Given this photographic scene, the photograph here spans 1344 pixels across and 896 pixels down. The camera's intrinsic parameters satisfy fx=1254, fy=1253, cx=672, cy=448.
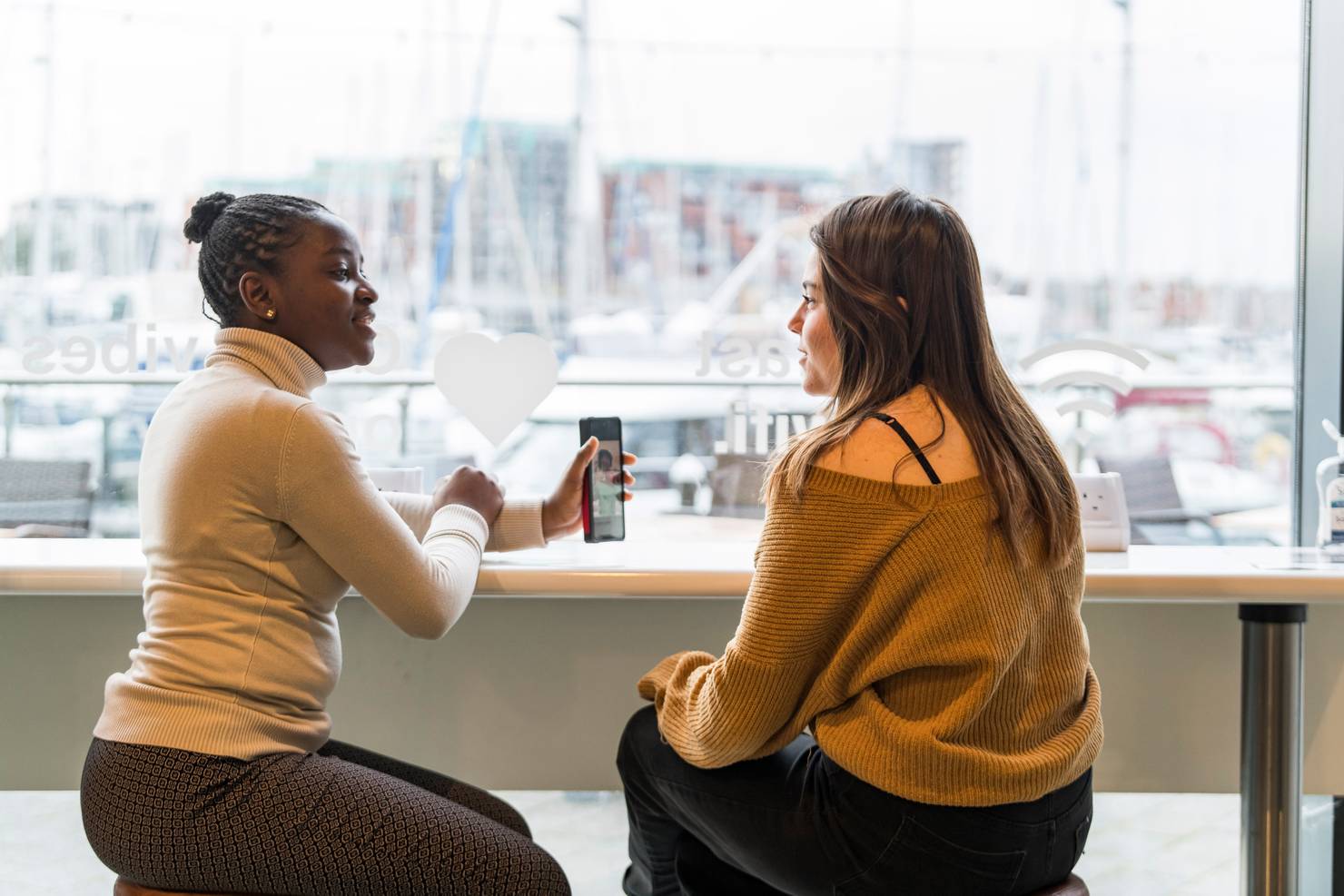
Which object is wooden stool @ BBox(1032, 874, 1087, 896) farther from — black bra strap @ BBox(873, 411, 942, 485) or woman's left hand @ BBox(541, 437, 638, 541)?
woman's left hand @ BBox(541, 437, 638, 541)

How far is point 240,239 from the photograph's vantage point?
4.56 ft

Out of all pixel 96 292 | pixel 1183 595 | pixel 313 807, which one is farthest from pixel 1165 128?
pixel 313 807

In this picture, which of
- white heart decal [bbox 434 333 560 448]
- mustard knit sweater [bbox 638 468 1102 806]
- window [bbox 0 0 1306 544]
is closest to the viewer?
mustard knit sweater [bbox 638 468 1102 806]

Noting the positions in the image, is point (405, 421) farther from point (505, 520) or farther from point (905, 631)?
point (905, 631)

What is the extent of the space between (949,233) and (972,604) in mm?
383

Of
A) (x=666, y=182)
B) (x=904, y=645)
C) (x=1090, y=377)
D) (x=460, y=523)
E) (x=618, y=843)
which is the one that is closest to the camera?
(x=904, y=645)

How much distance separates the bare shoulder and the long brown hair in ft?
0.05

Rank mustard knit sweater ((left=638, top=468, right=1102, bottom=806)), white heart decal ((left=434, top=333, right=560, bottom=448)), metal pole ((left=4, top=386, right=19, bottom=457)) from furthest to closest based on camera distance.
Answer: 1. metal pole ((left=4, top=386, right=19, bottom=457))
2. white heart decal ((left=434, top=333, right=560, bottom=448))
3. mustard knit sweater ((left=638, top=468, right=1102, bottom=806))

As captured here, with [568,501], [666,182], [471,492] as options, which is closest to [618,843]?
[568,501]

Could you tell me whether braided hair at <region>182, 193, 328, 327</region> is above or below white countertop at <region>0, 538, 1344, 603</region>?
above

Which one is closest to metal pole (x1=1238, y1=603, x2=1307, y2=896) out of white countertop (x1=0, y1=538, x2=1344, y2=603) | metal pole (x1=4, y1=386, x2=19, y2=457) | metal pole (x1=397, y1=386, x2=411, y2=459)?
white countertop (x1=0, y1=538, x2=1344, y2=603)

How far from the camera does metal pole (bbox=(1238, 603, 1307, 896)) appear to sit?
5.70ft

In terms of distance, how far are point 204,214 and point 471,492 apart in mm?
474

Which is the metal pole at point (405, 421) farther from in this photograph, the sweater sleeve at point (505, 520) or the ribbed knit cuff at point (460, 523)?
the ribbed knit cuff at point (460, 523)
